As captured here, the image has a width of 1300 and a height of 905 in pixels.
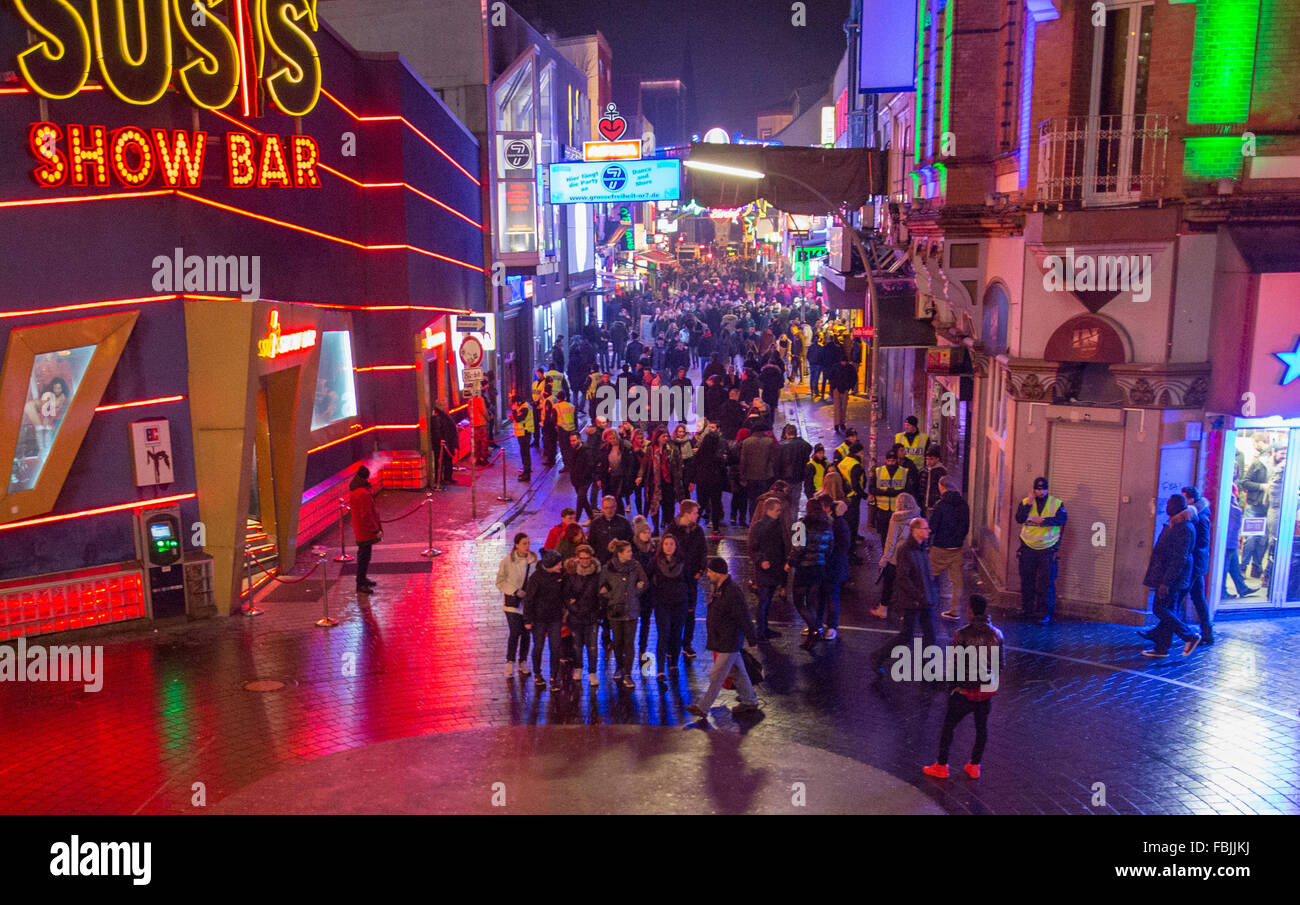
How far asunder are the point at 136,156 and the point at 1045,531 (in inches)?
448

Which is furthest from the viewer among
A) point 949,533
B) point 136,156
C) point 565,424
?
point 565,424

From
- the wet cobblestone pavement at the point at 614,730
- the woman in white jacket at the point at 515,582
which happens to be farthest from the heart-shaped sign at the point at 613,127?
the woman in white jacket at the point at 515,582

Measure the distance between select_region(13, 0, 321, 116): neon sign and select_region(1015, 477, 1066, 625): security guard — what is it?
1096cm

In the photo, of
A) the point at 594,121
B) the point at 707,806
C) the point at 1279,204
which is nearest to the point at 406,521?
the point at 707,806

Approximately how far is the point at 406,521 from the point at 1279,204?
543 inches

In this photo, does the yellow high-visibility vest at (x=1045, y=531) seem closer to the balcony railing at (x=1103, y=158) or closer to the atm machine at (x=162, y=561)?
the balcony railing at (x=1103, y=158)

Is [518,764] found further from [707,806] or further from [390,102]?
[390,102]

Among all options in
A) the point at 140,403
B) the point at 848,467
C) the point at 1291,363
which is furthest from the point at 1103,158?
the point at 140,403

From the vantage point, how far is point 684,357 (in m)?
30.0

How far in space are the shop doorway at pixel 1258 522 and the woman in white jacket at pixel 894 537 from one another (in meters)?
3.75

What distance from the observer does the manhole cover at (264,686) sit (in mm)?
10938

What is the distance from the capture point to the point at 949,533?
13.1 m

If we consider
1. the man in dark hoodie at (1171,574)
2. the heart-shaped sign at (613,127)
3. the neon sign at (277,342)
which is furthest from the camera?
the heart-shaped sign at (613,127)

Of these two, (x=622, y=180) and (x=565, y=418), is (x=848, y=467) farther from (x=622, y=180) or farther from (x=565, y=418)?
(x=622, y=180)
